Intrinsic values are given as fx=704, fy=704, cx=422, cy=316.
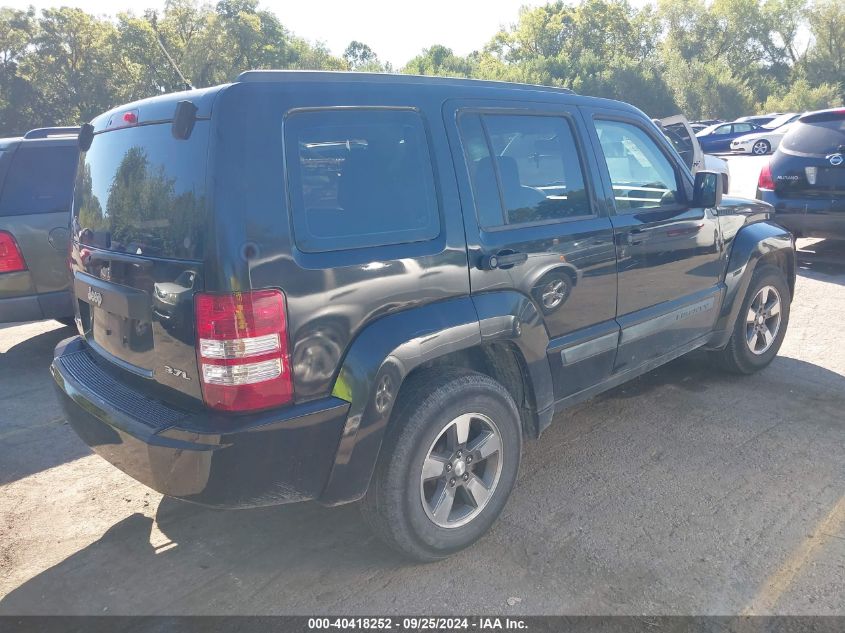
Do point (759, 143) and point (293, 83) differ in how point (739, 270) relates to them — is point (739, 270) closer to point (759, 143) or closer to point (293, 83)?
point (293, 83)

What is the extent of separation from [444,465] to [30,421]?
318 centimetres

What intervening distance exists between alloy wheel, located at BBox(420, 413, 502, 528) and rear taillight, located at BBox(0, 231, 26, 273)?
421 cm

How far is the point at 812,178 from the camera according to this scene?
8062 mm

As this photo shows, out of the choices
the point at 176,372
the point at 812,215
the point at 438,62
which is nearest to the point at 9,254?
the point at 176,372

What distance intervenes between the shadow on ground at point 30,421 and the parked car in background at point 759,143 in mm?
26403

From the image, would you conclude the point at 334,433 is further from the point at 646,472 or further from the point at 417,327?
the point at 646,472

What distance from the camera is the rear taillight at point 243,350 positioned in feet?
7.80

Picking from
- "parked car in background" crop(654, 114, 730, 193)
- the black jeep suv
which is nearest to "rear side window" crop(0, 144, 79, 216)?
the black jeep suv

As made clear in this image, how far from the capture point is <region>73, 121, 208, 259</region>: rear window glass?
2.47 m

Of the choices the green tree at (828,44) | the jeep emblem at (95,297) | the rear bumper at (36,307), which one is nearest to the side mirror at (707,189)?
the jeep emblem at (95,297)

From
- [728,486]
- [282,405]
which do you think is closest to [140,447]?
[282,405]

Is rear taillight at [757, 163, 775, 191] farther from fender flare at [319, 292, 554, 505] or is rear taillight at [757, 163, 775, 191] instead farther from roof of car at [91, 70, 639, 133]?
fender flare at [319, 292, 554, 505]

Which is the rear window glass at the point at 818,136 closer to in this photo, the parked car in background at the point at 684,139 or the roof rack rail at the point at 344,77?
the parked car in background at the point at 684,139

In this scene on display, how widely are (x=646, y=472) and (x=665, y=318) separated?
3.06 feet
